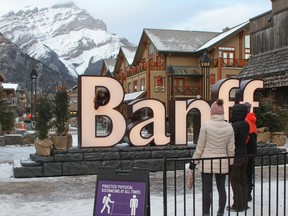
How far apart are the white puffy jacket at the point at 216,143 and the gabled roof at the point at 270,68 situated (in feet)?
50.9

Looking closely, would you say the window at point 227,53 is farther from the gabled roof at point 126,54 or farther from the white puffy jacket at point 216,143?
the white puffy jacket at point 216,143

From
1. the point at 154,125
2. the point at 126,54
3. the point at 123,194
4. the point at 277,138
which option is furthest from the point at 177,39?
the point at 123,194

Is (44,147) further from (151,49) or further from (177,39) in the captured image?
(151,49)

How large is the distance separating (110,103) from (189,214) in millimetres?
4791

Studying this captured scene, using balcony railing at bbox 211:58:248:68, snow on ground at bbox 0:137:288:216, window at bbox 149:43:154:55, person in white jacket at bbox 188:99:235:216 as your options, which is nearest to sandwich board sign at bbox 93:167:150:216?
person in white jacket at bbox 188:99:235:216

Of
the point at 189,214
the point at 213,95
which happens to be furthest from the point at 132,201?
the point at 213,95

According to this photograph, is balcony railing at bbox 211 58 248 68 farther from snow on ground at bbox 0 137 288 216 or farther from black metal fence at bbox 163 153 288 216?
snow on ground at bbox 0 137 288 216

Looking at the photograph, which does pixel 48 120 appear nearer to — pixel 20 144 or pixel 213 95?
pixel 213 95

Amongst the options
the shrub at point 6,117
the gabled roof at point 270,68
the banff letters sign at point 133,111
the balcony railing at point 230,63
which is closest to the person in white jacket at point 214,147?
the banff letters sign at point 133,111

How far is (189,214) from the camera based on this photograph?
7195 millimetres

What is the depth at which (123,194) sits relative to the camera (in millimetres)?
5250

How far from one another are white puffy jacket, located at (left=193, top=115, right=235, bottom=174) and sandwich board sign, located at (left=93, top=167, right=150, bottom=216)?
1625mm

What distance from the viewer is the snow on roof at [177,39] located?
137ft

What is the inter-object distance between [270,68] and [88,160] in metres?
14.7
